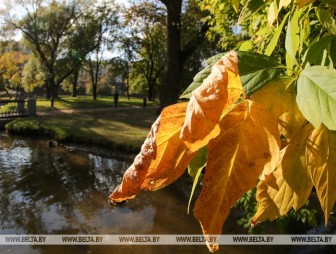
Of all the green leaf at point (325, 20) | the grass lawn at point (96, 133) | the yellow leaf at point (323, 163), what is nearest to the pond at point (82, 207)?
the grass lawn at point (96, 133)

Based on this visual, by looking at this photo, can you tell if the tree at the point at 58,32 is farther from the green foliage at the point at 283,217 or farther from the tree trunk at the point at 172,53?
the green foliage at the point at 283,217

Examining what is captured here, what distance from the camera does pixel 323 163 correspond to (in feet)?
1.42

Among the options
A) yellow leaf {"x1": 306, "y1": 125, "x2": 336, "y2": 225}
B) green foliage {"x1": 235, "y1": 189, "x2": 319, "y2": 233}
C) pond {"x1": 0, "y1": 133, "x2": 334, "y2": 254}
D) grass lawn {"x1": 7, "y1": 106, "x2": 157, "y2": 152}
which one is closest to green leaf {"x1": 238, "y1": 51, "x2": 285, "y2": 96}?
yellow leaf {"x1": 306, "y1": 125, "x2": 336, "y2": 225}

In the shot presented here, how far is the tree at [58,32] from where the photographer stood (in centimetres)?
3397

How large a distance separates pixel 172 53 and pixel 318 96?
550 inches

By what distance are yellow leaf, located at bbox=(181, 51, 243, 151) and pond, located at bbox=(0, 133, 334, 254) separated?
632 centimetres

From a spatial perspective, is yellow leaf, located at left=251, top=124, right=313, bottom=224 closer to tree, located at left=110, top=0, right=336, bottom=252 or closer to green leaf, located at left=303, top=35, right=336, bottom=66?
tree, located at left=110, top=0, right=336, bottom=252

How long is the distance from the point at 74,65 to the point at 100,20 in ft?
20.0

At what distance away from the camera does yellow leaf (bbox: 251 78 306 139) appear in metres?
0.45

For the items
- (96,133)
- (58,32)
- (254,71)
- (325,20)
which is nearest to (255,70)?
(254,71)

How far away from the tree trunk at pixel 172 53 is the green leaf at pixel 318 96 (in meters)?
12.9

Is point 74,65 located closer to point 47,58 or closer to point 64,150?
point 47,58

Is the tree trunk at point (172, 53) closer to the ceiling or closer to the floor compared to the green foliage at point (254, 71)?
closer to the ceiling

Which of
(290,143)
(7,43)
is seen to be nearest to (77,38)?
(7,43)
